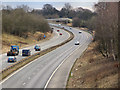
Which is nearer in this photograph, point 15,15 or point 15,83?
point 15,83

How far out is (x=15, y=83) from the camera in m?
24.1

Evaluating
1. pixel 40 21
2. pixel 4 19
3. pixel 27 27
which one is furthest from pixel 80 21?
pixel 4 19

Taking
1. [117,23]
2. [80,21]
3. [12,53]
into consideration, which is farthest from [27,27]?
[80,21]

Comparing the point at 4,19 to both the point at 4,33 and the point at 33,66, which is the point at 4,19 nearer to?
the point at 4,33

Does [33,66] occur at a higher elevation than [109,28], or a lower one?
lower

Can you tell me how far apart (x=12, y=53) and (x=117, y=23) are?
27.4 meters

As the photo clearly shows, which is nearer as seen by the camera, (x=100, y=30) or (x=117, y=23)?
(x=117, y=23)

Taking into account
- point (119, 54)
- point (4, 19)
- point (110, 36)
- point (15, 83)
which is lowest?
point (15, 83)

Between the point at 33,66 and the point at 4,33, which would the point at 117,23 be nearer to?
the point at 33,66

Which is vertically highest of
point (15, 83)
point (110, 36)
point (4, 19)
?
point (4, 19)

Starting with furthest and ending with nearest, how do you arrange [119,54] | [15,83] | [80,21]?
[80,21], [15,83], [119,54]

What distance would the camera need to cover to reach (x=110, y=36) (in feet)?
79.8

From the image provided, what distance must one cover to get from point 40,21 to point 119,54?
2849 inches

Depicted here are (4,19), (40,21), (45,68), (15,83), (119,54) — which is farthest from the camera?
(40,21)
